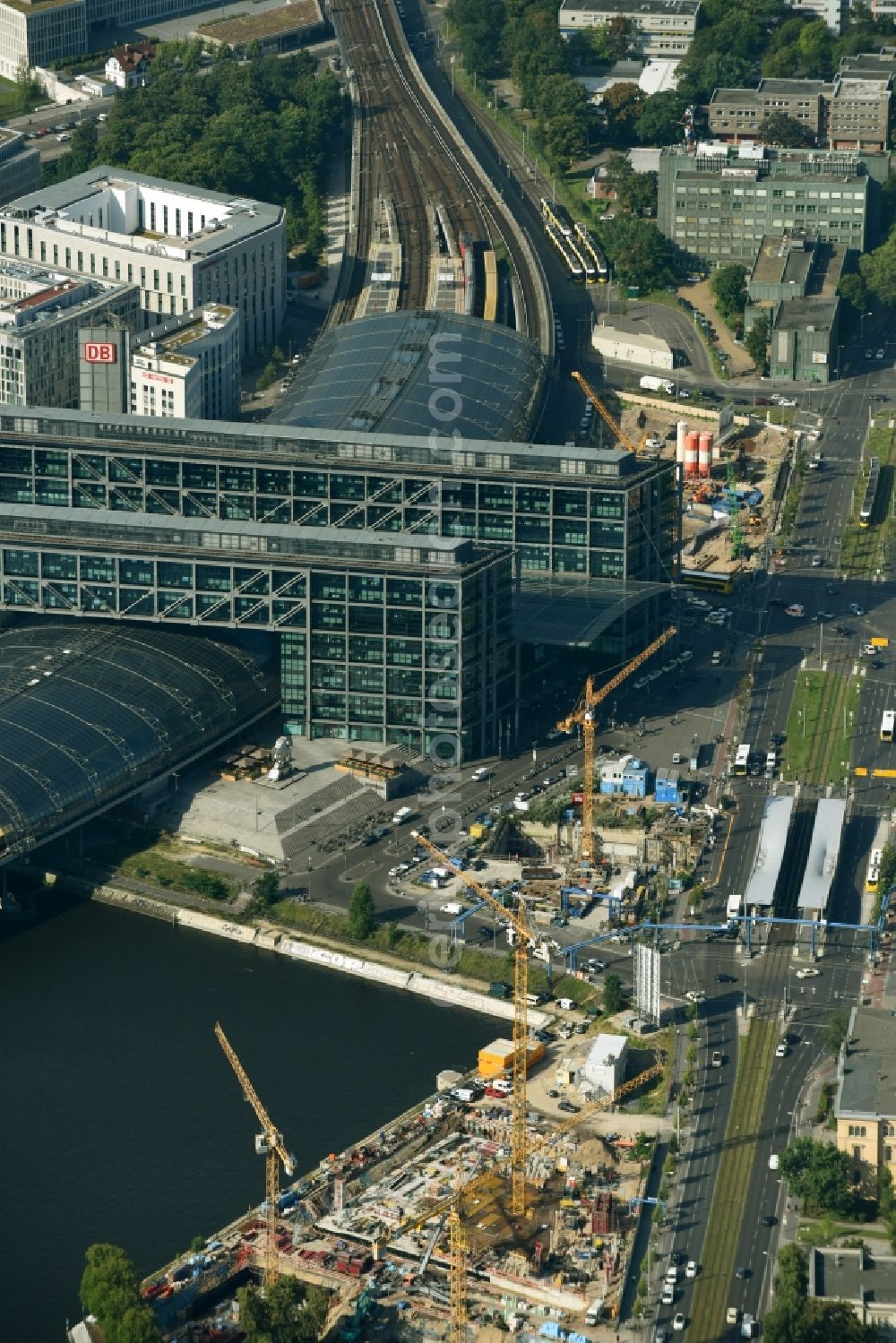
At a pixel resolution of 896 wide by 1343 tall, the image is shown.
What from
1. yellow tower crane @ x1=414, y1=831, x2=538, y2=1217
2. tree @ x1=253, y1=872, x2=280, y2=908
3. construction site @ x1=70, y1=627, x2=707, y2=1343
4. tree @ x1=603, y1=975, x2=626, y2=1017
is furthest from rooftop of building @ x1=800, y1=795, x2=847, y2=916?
tree @ x1=253, y1=872, x2=280, y2=908

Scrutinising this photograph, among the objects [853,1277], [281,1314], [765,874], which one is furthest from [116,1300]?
[765,874]

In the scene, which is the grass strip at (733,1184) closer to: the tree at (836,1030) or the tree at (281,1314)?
the tree at (836,1030)

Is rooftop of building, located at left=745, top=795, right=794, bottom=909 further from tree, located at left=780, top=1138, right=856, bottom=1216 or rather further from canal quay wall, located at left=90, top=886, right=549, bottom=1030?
tree, located at left=780, top=1138, right=856, bottom=1216

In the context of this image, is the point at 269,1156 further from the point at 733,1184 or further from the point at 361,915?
the point at 361,915

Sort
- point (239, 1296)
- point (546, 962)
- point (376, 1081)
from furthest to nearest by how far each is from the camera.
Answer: point (546, 962), point (376, 1081), point (239, 1296)

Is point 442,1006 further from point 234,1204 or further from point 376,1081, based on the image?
point 234,1204

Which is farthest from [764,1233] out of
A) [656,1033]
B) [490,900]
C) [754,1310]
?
[490,900]

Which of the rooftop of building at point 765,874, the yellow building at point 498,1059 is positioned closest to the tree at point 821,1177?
the yellow building at point 498,1059
